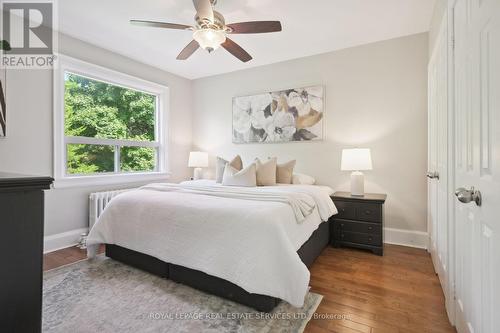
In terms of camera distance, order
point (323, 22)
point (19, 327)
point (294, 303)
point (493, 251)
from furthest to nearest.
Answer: point (323, 22)
point (294, 303)
point (493, 251)
point (19, 327)

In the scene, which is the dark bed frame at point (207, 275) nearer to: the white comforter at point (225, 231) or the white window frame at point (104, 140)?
the white comforter at point (225, 231)

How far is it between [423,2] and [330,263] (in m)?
2.72

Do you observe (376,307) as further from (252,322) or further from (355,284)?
(252,322)

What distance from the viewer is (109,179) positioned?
3.37 m

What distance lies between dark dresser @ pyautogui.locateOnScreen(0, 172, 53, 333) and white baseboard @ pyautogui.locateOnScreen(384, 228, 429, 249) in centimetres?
341

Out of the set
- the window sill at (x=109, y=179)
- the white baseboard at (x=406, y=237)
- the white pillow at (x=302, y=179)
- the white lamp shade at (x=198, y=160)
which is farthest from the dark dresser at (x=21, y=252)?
the white lamp shade at (x=198, y=160)

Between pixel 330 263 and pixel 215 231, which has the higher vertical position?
pixel 215 231

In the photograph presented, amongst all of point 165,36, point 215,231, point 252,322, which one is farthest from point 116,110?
point 252,322

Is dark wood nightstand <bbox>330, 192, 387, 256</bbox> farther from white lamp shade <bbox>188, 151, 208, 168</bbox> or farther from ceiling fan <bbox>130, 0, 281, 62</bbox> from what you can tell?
white lamp shade <bbox>188, 151, 208, 168</bbox>

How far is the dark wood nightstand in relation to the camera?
105 inches

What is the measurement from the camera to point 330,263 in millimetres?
2475

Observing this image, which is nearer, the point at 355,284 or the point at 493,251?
the point at 493,251

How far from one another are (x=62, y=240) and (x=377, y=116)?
4190 mm

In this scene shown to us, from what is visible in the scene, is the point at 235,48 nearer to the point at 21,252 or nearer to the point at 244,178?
the point at 244,178
